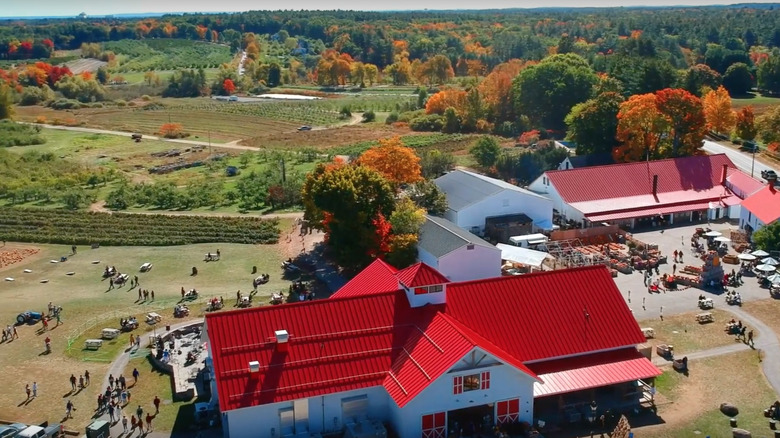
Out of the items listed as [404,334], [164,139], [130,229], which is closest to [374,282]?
[404,334]

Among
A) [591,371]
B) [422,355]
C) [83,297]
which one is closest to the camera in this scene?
[422,355]

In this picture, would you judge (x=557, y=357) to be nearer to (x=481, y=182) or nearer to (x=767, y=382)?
(x=767, y=382)

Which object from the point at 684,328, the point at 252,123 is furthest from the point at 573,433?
the point at 252,123

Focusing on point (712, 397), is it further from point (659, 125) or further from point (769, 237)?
point (659, 125)

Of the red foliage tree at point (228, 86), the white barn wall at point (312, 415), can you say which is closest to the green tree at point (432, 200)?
the white barn wall at point (312, 415)

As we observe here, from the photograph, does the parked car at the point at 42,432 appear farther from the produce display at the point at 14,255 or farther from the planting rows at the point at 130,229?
the planting rows at the point at 130,229

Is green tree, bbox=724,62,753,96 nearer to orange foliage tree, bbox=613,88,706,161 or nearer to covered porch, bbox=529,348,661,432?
orange foliage tree, bbox=613,88,706,161
